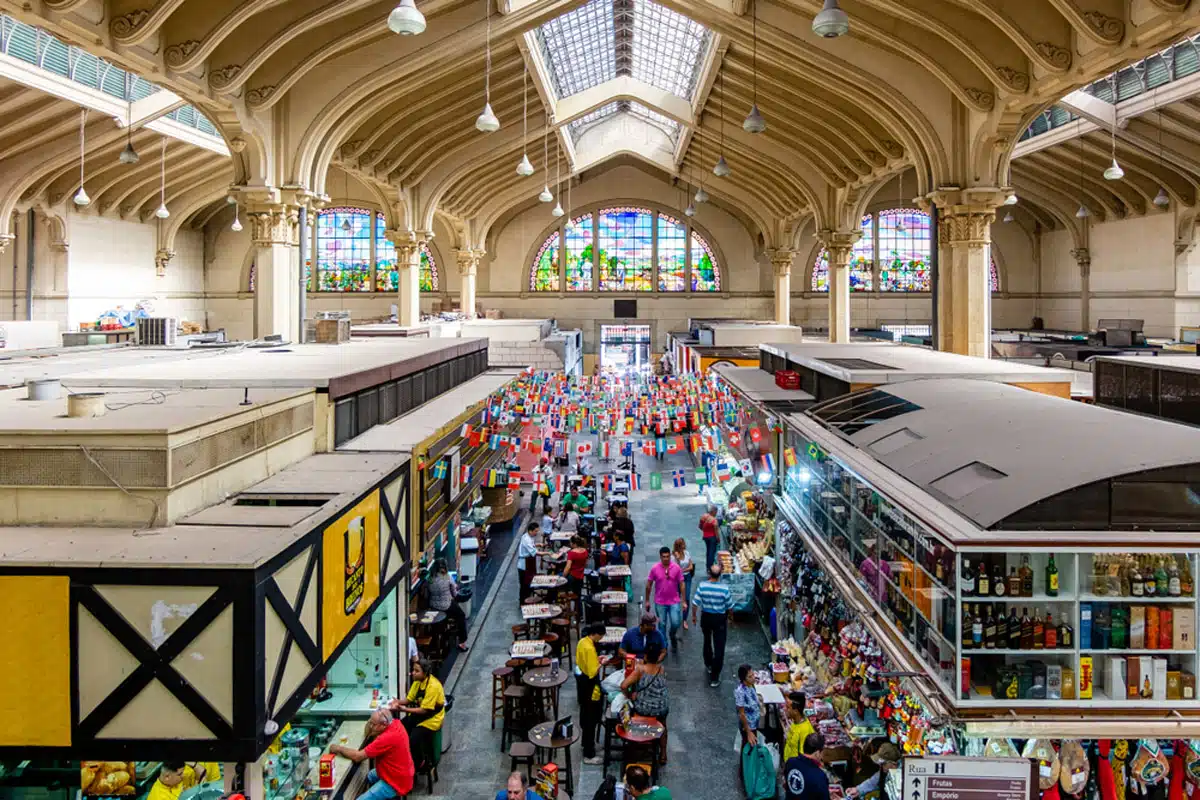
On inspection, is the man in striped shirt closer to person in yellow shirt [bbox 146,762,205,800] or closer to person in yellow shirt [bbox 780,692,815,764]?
person in yellow shirt [bbox 780,692,815,764]

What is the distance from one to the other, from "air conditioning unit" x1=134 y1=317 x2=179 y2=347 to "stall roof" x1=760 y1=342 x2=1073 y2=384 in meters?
9.15

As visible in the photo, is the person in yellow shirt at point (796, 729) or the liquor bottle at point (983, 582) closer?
the liquor bottle at point (983, 582)

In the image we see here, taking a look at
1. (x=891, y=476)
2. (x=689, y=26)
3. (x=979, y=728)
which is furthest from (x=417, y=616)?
(x=689, y=26)

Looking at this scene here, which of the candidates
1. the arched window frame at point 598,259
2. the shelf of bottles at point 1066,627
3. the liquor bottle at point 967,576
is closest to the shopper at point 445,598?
the shelf of bottles at point 1066,627

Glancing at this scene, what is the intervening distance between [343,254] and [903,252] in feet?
67.6

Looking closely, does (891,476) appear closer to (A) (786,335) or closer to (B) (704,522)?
(B) (704,522)

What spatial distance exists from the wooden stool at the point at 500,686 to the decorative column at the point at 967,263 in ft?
30.0

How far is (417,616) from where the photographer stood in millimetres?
9312

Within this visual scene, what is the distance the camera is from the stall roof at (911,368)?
9.10 m

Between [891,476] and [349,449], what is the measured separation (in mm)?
4148

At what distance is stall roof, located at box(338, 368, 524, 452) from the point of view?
7312mm

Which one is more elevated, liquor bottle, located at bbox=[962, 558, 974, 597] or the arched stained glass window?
the arched stained glass window

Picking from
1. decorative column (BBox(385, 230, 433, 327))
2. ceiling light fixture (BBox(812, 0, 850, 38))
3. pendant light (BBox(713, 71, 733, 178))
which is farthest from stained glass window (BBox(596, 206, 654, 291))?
ceiling light fixture (BBox(812, 0, 850, 38))

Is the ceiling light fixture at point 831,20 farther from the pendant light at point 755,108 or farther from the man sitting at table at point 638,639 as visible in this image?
the man sitting at table at point 638,639
